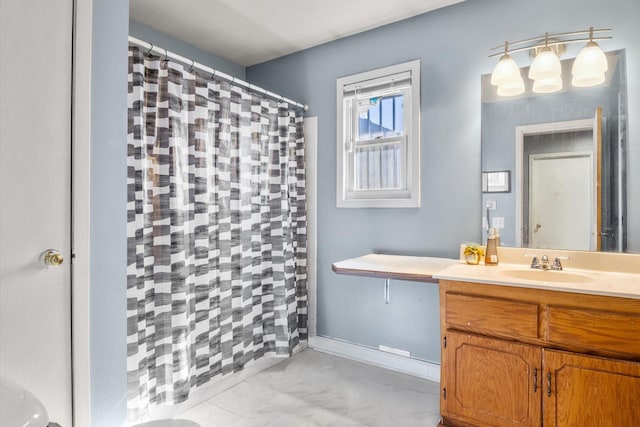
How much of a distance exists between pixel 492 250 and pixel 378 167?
3.36ft

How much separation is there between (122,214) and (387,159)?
72.4 inches

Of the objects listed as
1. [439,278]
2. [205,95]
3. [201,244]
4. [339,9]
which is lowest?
[439,278]

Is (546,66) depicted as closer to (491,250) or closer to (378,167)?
(491,250)

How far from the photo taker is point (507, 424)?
1721mm

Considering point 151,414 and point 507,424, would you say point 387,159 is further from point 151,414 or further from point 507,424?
point 151,414

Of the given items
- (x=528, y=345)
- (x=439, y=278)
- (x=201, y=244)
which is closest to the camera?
(x=528, y=345)

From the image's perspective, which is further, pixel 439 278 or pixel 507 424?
→ pixel 439 278

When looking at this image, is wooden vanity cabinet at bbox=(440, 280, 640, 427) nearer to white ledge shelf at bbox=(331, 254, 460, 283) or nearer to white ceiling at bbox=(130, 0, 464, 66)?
white ledge shelf at bbox=(331, 254, 460, 283)

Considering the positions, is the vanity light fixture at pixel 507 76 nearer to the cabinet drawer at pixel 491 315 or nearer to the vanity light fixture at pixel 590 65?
the vanity light fixture at pixel 590 65

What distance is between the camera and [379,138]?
275 centimetres

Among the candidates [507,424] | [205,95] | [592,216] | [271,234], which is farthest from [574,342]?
[205,95]
